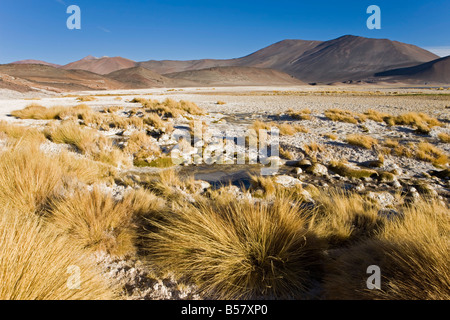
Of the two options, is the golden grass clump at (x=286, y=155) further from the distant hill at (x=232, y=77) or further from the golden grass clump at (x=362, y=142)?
the distant hill at (x=232, y=77)

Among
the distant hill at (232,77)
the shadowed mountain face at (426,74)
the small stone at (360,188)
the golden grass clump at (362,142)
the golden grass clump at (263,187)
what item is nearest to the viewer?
the golden grass clump at (263,187)

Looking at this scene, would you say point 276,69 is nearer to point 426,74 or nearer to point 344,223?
point 426,74

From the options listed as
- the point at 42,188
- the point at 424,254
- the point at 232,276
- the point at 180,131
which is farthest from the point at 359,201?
the point at 180,131

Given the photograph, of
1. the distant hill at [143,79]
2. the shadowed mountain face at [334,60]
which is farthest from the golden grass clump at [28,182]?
the shadowed mountain face at [334,60]

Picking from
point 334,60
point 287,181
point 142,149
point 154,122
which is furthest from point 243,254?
point 334,60

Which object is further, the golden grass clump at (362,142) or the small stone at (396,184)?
the golden grass clump at (362,142)

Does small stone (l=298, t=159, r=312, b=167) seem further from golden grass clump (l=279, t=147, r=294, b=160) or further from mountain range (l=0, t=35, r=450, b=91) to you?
mountain range (l=0, t=35, r=450, b=91)

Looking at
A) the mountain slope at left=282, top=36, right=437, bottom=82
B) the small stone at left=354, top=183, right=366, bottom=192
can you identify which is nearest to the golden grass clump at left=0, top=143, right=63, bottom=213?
the small stone at left=354, top=183, right=366, bottom=192
